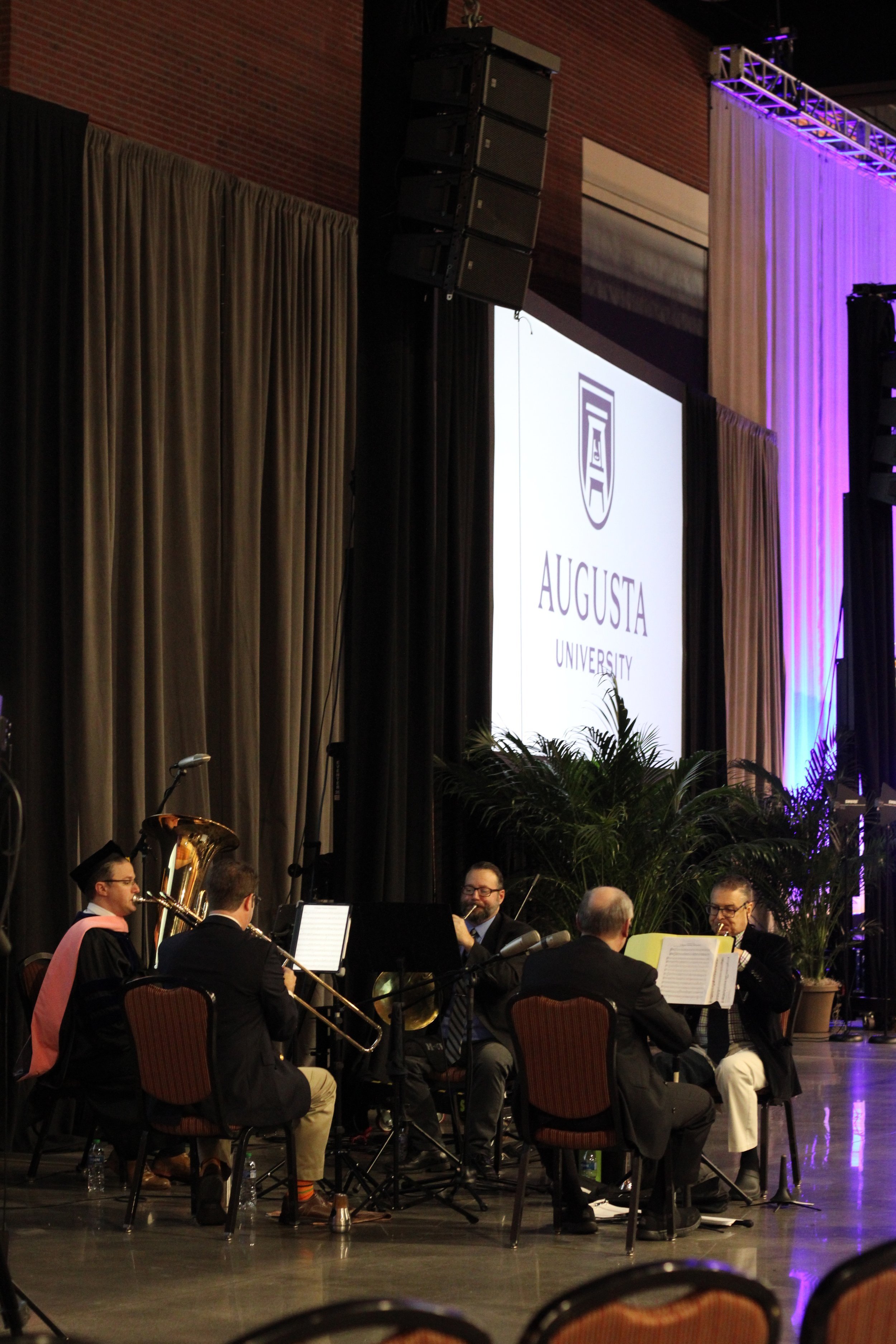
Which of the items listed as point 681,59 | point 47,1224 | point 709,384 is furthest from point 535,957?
point 681,59

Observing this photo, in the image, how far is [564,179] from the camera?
42.1 ft

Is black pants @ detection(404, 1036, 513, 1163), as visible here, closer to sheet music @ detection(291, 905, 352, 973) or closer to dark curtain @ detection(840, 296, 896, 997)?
sheet music @ detection(291, 905, 352, 973)

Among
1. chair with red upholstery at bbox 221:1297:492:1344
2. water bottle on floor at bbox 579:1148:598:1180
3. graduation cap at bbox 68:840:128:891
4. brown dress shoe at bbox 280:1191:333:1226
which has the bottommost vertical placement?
brown dress shoe at bbox 280:1191:333:1226

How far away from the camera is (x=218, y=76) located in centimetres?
970

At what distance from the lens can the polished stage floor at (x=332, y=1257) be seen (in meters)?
4.72

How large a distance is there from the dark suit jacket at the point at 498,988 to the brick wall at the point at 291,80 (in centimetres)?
487

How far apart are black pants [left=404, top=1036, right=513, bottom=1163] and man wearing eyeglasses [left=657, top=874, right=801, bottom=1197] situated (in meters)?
0.74

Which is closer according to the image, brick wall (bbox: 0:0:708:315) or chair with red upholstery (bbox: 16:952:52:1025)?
chair with red upholstery (bbox: 16:952:52:1025)

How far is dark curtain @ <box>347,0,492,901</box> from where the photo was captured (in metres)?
8.23

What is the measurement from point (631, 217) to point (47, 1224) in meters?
9.99

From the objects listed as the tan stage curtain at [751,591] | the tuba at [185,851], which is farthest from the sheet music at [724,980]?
the tan stage curtain at [751,591]

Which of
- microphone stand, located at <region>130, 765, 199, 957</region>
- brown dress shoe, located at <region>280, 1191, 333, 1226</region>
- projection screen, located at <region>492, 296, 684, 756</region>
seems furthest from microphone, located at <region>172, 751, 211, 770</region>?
projection screen, located at <region>492, 296, 684, 756</region>

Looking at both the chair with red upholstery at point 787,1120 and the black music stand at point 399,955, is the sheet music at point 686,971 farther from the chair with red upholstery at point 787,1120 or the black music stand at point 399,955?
the black music stand at point 399,955

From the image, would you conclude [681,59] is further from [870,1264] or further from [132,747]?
[870,1264]
